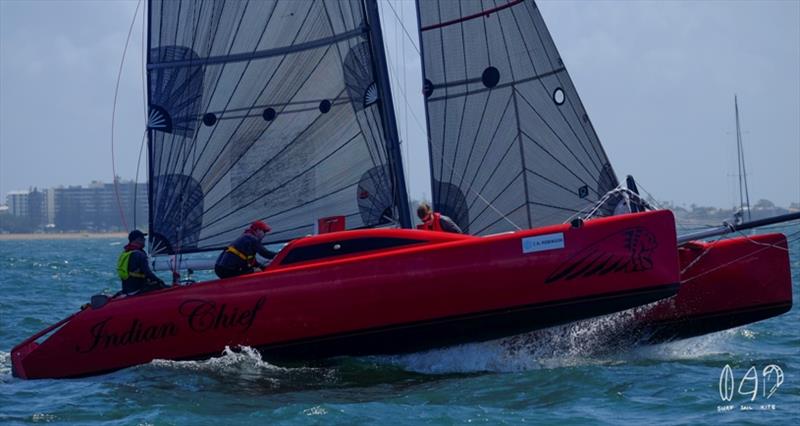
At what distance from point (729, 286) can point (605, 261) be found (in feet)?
7.08

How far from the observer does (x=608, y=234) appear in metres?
10.9

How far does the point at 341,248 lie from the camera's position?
1146cm

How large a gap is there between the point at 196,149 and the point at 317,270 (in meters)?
3.12

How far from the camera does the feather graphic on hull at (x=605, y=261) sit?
10805mm

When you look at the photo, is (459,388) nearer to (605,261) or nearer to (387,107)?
(605,261)

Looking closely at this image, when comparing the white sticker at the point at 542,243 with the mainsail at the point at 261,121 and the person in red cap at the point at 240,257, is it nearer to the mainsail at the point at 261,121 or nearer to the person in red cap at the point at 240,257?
the person in red cap at the point at 240,257

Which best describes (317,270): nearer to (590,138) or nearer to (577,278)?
(577,278)

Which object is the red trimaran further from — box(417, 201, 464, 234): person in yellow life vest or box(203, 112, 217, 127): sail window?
box(417, 201, 464, 234): person in yellow life vest

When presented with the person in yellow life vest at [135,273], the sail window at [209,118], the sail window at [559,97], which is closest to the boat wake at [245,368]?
the person in yellow life vest at [135,273]

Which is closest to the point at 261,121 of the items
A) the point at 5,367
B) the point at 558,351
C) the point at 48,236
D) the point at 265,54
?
the point at 265,54

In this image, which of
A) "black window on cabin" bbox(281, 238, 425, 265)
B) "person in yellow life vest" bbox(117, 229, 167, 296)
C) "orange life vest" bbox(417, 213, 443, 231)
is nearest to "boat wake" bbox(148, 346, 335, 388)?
"black window on cabin" bbox(281, 238, 425, 265)

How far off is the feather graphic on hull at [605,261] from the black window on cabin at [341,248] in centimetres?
142

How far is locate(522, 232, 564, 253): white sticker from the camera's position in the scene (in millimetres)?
10844

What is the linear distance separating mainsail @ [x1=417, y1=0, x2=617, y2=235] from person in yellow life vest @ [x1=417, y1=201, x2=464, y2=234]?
1455 millimetres
